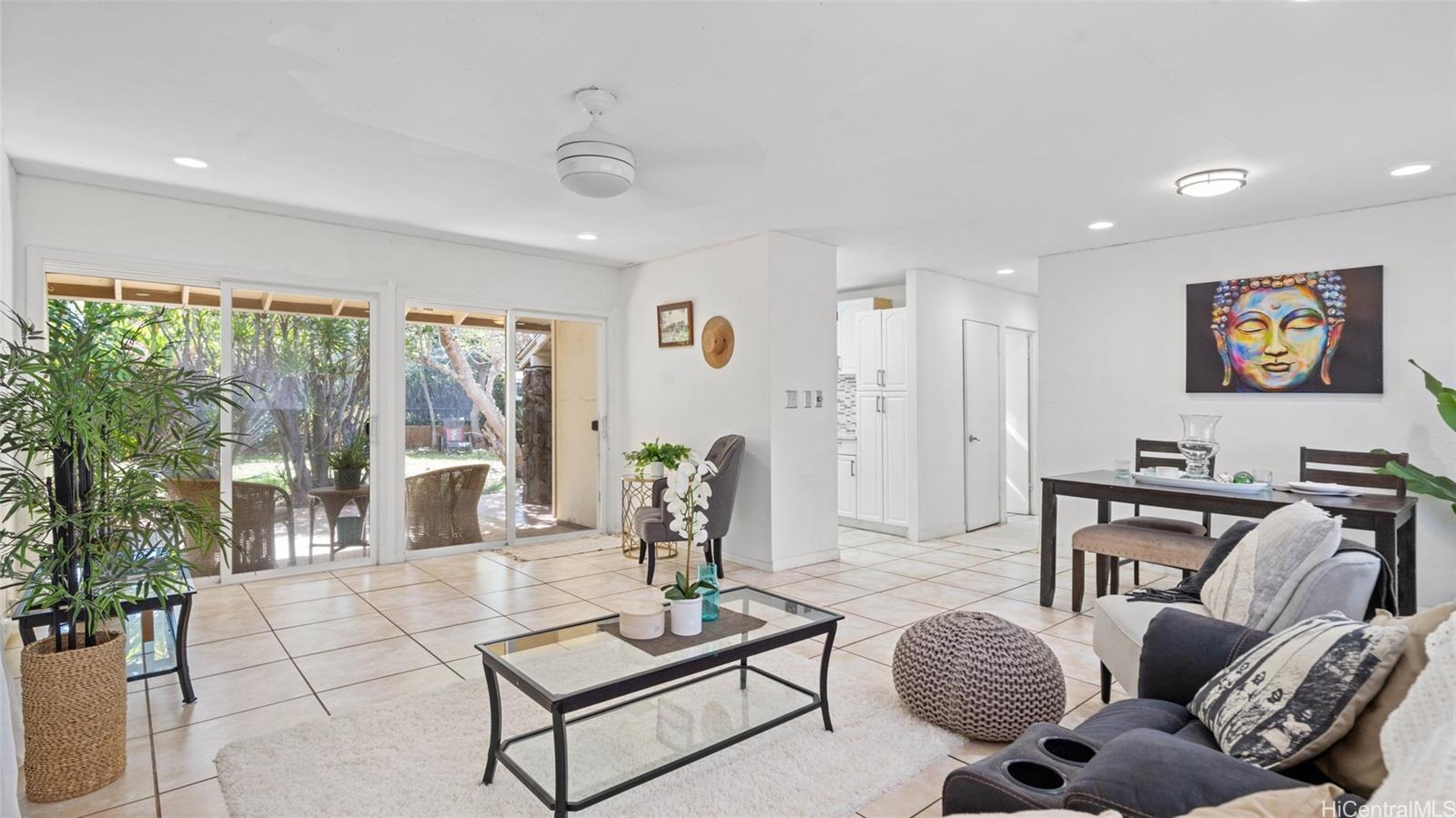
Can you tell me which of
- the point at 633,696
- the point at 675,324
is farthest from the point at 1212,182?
the point at 633,696

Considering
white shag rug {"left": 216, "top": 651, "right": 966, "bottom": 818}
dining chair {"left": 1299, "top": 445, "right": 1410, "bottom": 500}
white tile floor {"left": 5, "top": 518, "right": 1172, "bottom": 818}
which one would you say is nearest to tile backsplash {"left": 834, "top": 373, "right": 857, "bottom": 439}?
white tile floor {"left": 5, "top": 518, "right": 1172, "bottom": 818}

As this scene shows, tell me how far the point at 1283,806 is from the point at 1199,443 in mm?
3314

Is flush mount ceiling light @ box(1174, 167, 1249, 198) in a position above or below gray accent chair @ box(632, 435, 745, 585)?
above

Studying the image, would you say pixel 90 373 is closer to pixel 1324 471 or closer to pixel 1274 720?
pixel 1274 720

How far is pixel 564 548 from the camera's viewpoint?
5848 mm

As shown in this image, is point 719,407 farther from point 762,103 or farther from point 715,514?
point 762,103

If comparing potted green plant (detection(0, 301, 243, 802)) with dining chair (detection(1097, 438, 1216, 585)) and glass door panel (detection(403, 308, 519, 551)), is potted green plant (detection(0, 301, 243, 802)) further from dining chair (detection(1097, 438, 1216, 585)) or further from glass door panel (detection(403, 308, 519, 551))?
dining chair (detection(1097, 438, 1216, 585))

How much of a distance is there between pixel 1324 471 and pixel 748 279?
11.6 ft

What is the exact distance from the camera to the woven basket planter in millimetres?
2114

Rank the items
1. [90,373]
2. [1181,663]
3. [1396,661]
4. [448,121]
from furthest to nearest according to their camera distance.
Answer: [448,121] < [90,373] < [1181,663] < [1396,661]

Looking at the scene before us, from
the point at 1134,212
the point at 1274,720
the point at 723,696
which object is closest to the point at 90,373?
the point at 723,696

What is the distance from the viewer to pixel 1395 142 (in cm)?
326

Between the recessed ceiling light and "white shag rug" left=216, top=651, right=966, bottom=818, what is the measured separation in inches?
144

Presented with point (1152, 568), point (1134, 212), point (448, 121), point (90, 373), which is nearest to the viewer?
point (90, 373)
